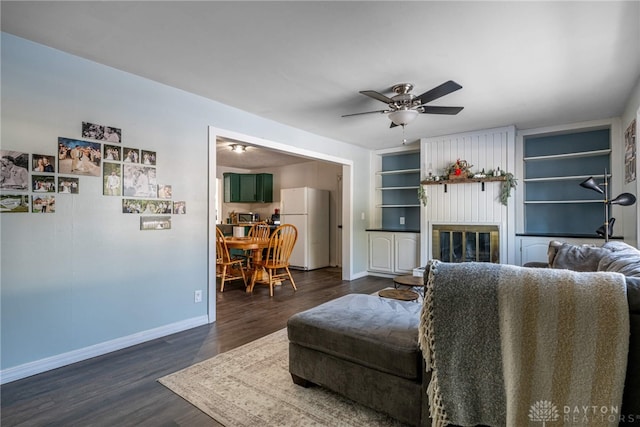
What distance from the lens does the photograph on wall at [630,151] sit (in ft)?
10.1

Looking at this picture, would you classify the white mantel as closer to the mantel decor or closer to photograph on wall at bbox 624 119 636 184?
the mantel decor

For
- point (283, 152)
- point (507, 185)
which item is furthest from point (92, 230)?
point (507, 185)

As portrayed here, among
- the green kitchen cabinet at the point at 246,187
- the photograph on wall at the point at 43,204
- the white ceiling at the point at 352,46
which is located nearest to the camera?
the white ceiling at the point at 352,46

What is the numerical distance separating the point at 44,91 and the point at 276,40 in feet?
5.79

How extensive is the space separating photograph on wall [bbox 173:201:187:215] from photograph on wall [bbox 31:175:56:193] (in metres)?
0.94

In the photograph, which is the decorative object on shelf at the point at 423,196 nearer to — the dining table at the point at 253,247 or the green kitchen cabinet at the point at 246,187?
the dining table at the point at 253,247

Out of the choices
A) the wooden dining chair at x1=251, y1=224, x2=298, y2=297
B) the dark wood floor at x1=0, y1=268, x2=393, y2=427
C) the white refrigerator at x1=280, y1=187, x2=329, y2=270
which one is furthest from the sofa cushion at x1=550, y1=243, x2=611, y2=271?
the white refrigerator at x1=280, y1=187, x2=329, y2=270

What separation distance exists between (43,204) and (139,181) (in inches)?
27.6

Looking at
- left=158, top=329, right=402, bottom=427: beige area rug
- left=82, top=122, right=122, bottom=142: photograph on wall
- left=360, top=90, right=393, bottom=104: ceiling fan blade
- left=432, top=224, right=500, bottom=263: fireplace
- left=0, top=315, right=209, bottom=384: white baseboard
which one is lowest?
left=158, top=329, right=402, bottom=427: beige area rug

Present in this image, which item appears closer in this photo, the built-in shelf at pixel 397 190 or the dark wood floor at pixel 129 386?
the dark wood floor at pixel 129 386

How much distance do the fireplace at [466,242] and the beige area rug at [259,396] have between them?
3.48 m

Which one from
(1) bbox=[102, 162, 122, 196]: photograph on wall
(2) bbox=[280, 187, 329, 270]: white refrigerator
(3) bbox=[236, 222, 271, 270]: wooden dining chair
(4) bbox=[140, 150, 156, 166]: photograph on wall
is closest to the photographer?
(1) bbox=[102, 162, 122, 196]: photograph on wall

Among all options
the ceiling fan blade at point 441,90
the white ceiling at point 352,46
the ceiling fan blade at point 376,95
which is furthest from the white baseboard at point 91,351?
the ceiling fan blade at point 441,90

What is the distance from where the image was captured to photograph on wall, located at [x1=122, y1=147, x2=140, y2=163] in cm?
274
